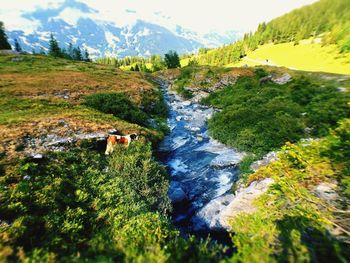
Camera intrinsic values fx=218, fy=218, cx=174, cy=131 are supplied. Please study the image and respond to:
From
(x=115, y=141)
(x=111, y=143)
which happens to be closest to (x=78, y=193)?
(x=111, y=143)

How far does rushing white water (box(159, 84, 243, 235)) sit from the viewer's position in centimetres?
1373

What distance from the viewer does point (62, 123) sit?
19500mm

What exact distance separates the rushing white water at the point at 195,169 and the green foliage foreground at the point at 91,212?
5.51 ft

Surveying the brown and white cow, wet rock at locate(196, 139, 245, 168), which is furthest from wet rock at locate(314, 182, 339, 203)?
the brown and white cow

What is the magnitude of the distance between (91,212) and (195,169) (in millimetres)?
10027

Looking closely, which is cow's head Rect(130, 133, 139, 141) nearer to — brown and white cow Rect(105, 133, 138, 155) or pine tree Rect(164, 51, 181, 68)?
brown and white cow Rect(105, 133, 138, 155)

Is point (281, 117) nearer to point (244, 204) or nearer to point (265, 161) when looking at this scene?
point (265, 161)

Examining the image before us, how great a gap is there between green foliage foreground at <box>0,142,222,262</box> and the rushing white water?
168 centimetres

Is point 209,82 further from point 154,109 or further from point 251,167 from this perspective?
point 251,167

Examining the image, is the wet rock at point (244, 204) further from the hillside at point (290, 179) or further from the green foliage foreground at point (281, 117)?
the green foliage foreground at point (281, 117)

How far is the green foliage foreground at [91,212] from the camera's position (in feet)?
20.0

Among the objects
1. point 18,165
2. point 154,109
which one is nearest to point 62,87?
point 154,109

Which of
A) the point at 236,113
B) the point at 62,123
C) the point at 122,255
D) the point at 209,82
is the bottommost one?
the point at 209,82

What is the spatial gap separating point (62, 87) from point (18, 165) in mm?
23466
